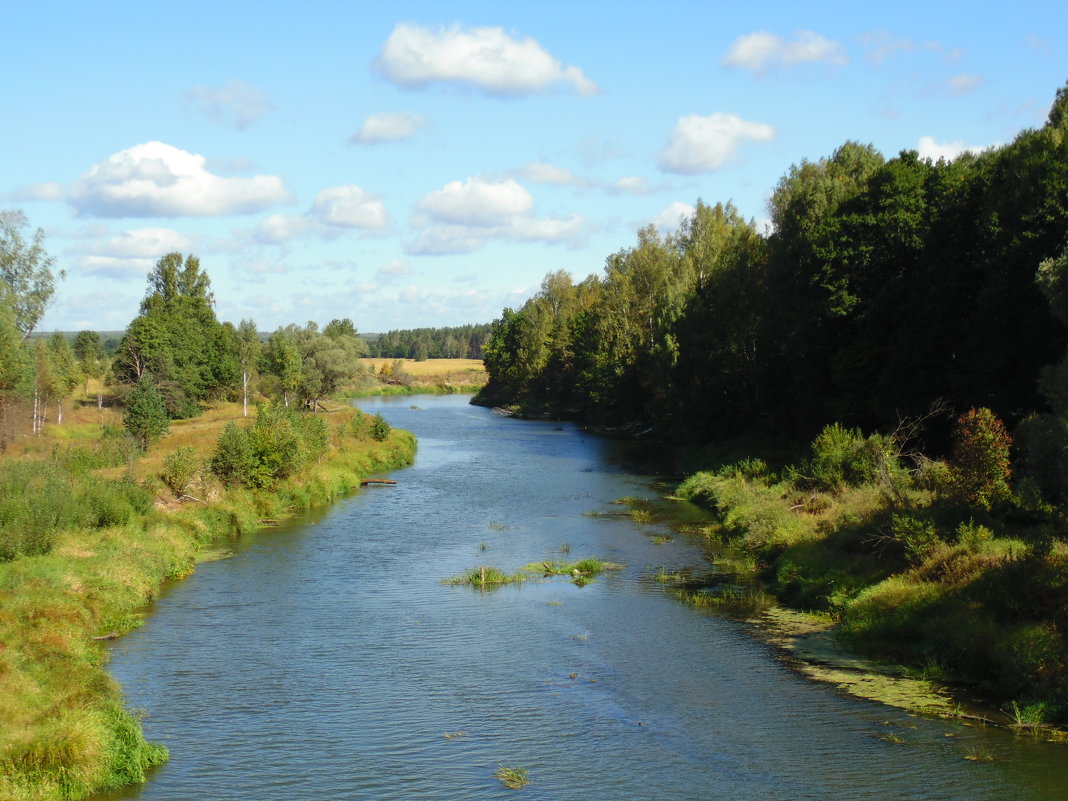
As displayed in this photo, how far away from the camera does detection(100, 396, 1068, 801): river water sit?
591 inches

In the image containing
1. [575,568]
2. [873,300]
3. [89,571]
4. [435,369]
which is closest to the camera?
[89,571]

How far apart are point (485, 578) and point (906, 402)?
18.8m

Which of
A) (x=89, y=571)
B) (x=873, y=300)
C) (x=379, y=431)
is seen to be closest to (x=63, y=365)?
(x=379, y=431)

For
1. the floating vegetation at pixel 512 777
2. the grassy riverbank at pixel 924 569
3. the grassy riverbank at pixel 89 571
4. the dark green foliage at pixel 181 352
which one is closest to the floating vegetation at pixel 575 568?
the grassy riverbank at pixel 924 569

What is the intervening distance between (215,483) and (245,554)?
6.58 meters

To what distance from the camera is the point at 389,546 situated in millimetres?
33625

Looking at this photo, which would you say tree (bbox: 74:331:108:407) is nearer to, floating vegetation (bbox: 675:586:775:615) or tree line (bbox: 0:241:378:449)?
tree line (bbox: 0:241:378:449)

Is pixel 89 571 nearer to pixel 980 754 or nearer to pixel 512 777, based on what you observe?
pixel 512 777

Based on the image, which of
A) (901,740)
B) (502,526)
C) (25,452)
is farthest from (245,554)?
(901,740)

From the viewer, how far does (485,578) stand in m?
28.0

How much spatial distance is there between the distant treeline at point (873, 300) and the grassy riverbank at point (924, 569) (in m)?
3.83

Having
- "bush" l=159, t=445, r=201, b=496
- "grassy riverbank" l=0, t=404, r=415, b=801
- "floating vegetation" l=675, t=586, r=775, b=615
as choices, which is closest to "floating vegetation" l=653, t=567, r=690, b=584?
"floating vegetation" l=675, t=586, r=775, b=615

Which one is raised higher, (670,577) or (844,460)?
(844,460)

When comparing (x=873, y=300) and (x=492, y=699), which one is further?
(x=873, y=300)
